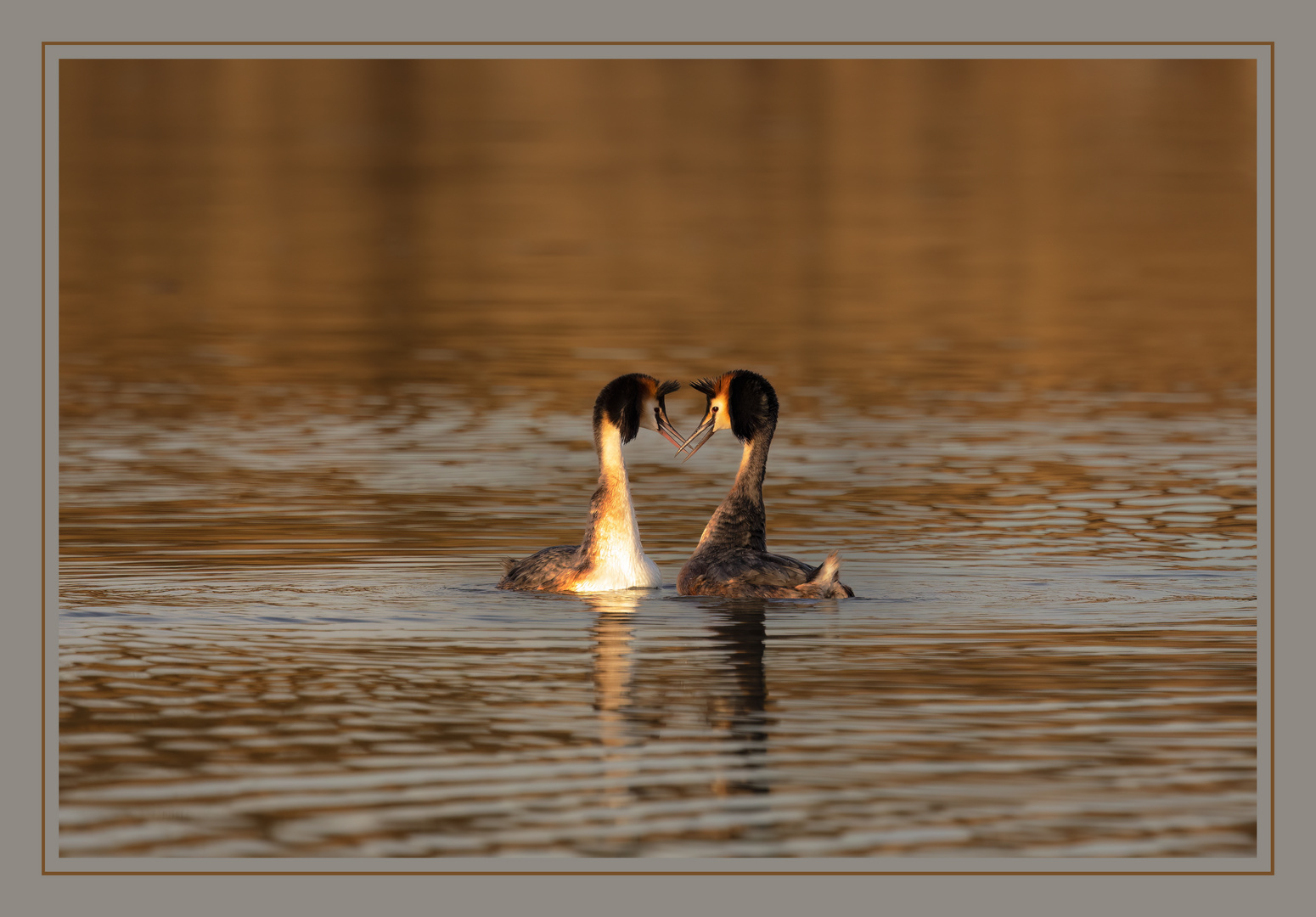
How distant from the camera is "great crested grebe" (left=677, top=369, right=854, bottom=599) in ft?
47.3

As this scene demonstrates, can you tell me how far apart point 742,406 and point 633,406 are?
2.37 ft

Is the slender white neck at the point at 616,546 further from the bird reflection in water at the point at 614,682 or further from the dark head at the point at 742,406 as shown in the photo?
the dark head at the point at 742,406

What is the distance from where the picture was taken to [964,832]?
364 inches

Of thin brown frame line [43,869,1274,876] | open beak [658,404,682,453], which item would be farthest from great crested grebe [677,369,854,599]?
thin brown frame line [43,869,1274,876]

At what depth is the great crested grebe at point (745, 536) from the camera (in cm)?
1441

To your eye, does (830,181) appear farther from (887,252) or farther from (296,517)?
(296,517)

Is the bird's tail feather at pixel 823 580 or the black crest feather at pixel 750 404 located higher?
the black crest feather at pixel 750 404

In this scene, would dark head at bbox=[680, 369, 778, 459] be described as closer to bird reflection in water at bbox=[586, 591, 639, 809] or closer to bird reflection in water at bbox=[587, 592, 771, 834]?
bird reflection in water at bbox=[586, 591, 639, 809]

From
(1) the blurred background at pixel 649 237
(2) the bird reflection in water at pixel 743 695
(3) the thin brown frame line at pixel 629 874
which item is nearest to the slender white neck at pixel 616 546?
(2) the bird reflection in water at pixel 743 695

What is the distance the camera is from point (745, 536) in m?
15.1

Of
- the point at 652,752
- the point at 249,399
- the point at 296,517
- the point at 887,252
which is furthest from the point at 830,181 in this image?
the point at 652,752

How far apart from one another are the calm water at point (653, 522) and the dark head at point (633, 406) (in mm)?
1007
